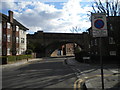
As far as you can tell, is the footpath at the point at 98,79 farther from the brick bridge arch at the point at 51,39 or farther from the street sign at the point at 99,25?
the brick bridge arch at the point at 51,39

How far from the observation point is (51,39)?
56.4 meters

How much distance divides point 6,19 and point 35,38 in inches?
788

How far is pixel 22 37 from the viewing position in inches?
1785

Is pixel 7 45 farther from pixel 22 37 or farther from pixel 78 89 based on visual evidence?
pixel 78 89

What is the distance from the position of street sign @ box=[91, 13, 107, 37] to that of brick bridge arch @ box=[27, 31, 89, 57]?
1911 inches

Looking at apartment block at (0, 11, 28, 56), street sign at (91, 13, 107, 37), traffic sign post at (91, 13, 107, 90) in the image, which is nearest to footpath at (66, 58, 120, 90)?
traffic sign post at (91, 13, 107, 90)

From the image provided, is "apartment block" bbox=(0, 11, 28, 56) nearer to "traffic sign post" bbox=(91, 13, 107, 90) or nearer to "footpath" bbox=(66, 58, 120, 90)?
"footpath" bbox=(66, 58, 120, 90)

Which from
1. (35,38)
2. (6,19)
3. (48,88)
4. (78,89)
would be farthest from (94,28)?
(35,38)

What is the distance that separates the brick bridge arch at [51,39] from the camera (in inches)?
2173

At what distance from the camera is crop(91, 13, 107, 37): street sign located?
20.6 feet

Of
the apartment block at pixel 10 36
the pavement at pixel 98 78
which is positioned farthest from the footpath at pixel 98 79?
the apartment block at pixel 10 36

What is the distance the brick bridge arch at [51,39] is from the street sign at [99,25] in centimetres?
4854

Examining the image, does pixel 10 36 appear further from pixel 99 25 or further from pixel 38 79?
pixel 99 25

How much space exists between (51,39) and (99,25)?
50.4 meters
